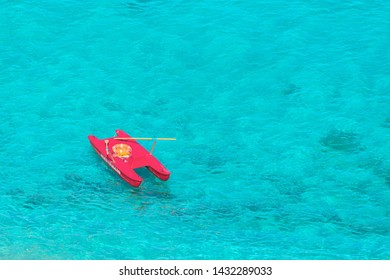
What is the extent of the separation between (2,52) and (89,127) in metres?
15.1

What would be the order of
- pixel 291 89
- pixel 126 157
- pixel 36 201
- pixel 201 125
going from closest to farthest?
pixel 36 201 → pixel 126 157 → pixel 201 125 → pixel 291 89

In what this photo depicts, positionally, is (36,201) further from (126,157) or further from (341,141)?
(341,141)

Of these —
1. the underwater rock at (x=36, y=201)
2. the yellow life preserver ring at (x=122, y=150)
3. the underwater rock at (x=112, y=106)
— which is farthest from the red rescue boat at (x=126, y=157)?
the underwater rock at (x=36, y=201)

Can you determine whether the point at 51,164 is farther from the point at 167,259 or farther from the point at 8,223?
the point at 167,259

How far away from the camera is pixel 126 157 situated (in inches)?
2229

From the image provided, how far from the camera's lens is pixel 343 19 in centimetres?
7581

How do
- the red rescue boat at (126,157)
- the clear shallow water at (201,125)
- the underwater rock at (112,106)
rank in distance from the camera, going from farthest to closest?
the underwater rock at (112,106) → the red rescue boat at (126,157) → the clear shallow water at (201,125)

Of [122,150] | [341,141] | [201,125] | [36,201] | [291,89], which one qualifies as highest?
[291,89]

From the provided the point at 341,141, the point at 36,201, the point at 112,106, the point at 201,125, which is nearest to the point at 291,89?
the point at 341,141

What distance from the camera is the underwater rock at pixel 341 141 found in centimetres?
6031

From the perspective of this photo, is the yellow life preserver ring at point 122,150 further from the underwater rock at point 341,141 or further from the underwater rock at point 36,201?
the underwater rock at point 341,141

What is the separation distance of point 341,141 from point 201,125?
38.3 feet

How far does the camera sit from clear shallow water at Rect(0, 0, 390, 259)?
50.8 m

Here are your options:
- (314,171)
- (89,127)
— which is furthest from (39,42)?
(314,171)
